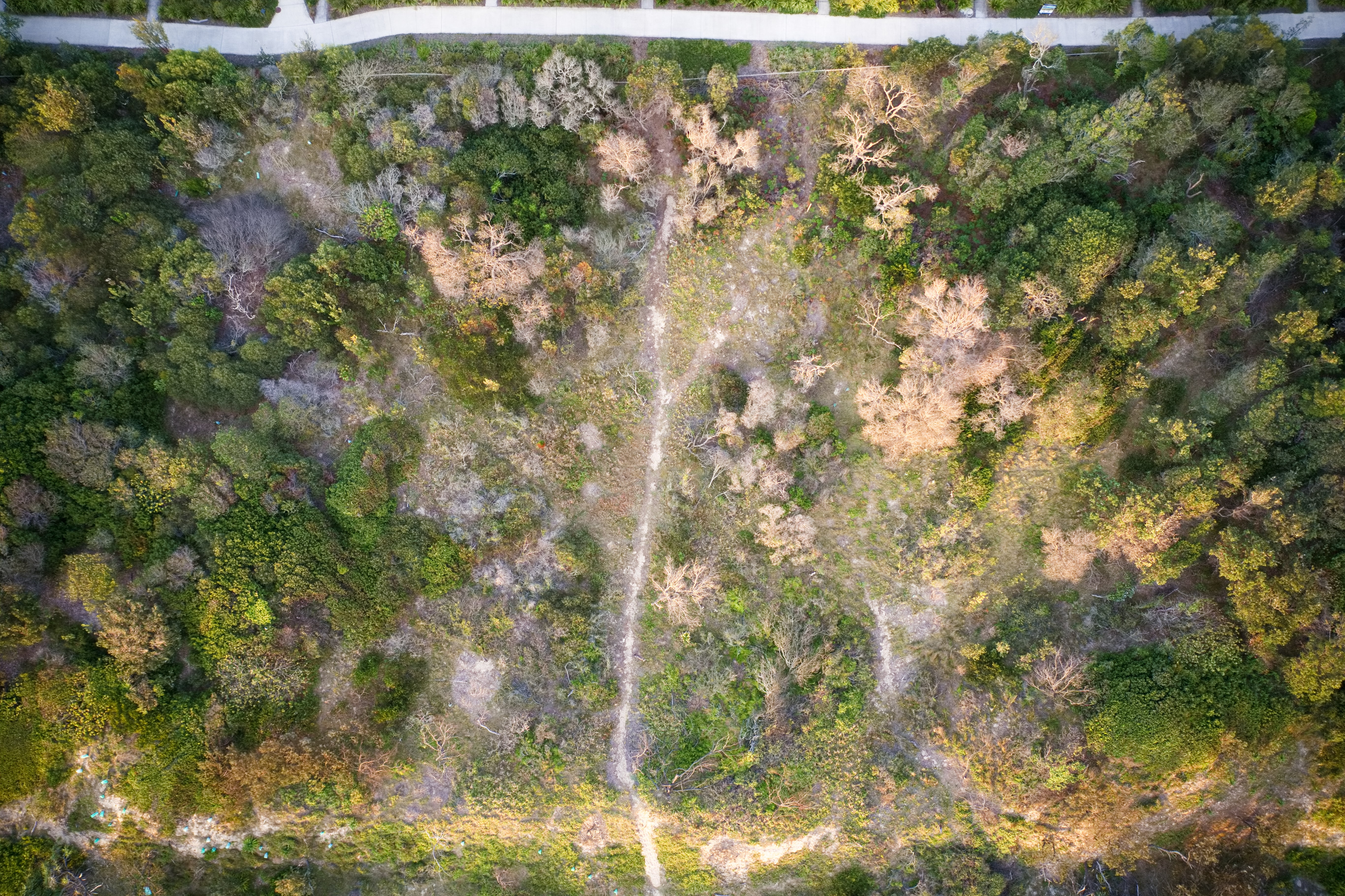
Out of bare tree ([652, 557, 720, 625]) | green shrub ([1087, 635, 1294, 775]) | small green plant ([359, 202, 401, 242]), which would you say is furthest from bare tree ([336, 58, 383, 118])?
green shrub ([1087, 635, 1294, 775])

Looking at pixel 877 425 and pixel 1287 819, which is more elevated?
pixel 877 425

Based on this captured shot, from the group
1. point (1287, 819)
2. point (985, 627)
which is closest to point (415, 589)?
point (985, 627)

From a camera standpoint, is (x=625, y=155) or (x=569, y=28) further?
(x=569, y=28)

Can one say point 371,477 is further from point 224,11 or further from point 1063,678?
point 1063,678

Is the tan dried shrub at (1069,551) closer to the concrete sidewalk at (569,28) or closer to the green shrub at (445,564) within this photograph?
the concrete sidewalk at (569,28)

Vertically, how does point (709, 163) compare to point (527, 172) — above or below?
below

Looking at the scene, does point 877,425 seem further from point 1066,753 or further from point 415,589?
point 415,589

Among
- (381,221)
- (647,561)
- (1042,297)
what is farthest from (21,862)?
(1042,297)

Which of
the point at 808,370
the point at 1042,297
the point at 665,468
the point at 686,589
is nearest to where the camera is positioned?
the point at 1042,297
